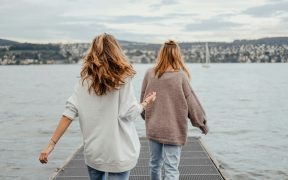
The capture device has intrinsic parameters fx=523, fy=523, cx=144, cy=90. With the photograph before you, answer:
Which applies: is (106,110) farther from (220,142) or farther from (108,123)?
(220,142)

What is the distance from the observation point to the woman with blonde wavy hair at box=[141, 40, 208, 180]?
568cm

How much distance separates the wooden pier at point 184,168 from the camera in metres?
8.53

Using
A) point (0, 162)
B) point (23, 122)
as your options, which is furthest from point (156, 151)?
point (23, 122)

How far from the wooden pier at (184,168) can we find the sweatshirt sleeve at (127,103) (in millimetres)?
4533

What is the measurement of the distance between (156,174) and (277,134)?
1702cm

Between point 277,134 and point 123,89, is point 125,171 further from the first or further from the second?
point 277,134

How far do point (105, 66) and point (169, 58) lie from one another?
1922mm

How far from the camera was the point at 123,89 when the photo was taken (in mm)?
3914

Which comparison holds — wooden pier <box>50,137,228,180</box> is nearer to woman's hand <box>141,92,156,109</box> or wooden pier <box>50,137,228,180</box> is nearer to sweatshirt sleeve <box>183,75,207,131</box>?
sweatshirt sleeve <box>183,75,207,131</box>

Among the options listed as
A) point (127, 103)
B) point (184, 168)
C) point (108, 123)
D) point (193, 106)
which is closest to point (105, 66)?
point (127, 103)

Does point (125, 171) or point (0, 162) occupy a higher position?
point (125, 171)

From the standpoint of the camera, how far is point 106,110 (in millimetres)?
3924

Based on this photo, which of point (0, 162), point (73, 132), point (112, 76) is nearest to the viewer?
point (112, 76)

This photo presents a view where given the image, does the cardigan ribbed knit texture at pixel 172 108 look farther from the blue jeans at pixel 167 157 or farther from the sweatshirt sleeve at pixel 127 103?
the sweatshirt sleeve at pixel 127 103
